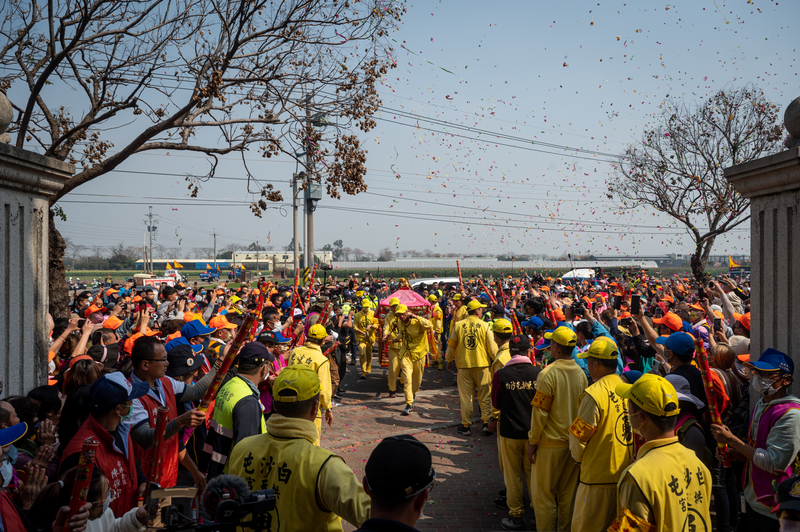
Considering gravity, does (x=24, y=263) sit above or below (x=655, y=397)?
above

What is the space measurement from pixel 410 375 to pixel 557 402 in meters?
5.47

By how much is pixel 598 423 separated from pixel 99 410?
3663 millimetres

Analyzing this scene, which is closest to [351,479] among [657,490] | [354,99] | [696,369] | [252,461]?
[252,461]

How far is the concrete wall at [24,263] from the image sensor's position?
14.9 feet

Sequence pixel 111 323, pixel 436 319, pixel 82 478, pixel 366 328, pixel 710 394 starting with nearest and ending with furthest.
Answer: pixel 82 478
pixel 710 394
pixel 111 323
pixel 366 328
pixel 436 319

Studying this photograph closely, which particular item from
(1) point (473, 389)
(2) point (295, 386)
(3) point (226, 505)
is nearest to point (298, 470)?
(2) point (295, 386)

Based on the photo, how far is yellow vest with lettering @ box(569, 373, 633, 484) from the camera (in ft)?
13.6

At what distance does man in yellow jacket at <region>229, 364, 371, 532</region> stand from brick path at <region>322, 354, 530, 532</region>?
11.0 ft

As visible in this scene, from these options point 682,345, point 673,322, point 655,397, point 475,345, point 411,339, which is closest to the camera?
point 655,397

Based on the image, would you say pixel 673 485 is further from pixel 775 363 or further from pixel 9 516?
pixel 9 516

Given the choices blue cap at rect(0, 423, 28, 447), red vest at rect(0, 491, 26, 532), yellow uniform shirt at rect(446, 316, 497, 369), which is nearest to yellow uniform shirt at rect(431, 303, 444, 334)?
yellow uniform shirt at rect(446, 316, 497, 369)

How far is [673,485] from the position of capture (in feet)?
9.46

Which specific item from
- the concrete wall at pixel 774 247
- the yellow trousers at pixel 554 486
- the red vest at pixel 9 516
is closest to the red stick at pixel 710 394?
the concrete wall at pixel 774 247

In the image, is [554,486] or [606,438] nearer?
[606,438]
